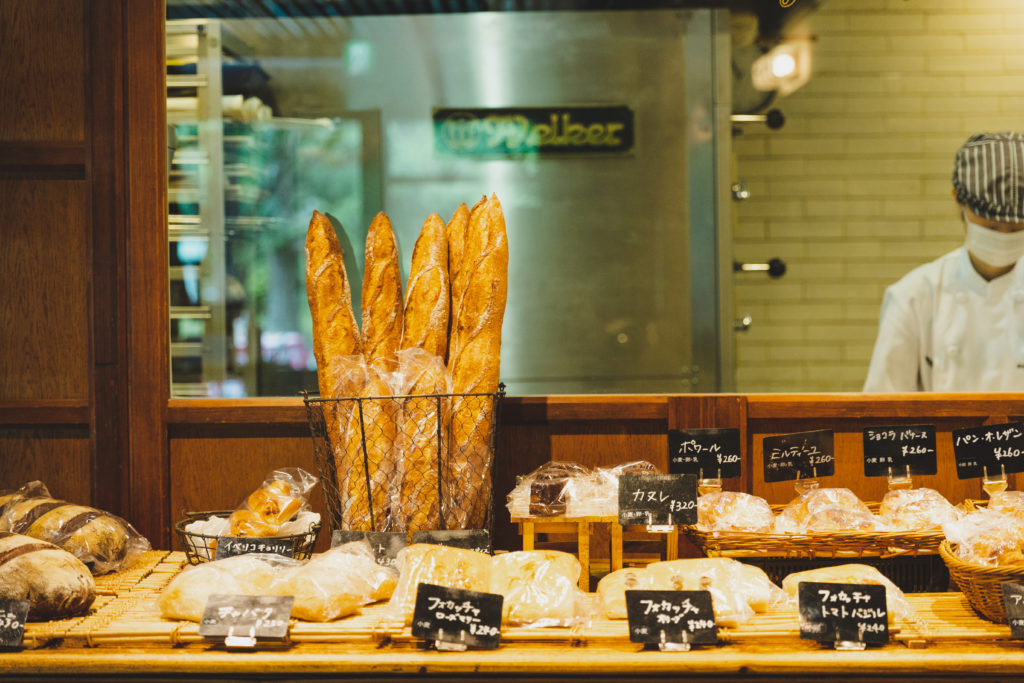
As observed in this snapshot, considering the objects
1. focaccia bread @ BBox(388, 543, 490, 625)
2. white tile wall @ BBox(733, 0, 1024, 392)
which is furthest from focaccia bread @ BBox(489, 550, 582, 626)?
white tile wall @ BBox(733, 0, 1024, 392)

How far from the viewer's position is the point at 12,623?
3.73 ft

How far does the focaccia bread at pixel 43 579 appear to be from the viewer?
1174mm

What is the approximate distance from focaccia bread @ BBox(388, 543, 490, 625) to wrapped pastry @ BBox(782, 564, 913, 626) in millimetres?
442

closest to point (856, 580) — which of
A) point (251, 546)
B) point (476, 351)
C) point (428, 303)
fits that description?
point (476, 351)

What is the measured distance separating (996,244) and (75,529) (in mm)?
2692

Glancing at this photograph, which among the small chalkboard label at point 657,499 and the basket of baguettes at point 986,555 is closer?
the basket of baguettes at point 986,555

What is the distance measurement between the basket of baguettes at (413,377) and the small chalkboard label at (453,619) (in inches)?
11.3

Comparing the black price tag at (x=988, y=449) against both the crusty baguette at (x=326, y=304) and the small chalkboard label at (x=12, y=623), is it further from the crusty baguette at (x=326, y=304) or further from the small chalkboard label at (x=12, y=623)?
the small chalkboard label at (x=12, y=623)

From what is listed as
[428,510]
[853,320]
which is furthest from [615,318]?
[428,510]

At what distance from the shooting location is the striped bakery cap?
2621 millimetres

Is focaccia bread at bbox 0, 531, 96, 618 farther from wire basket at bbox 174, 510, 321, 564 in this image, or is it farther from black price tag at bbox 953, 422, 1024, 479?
black price tag at bbox 953, 422, 1024, 479

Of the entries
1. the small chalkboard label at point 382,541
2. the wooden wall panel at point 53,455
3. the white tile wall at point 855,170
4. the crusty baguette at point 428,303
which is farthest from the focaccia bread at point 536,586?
the white tile wall at point 855,170

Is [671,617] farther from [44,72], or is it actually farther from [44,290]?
[44,72]
